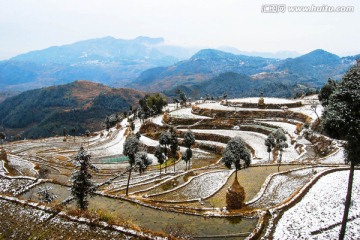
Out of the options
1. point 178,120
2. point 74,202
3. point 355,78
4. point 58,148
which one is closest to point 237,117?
point 178,120

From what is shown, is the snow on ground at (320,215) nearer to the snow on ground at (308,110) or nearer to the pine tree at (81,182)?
the pine tree at (81,182)

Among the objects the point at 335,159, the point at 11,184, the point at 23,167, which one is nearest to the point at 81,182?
the point at 11,184

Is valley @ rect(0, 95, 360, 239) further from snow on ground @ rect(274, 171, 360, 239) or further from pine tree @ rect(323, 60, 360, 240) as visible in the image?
pine tree @ rect(323, 60, 360, 240)

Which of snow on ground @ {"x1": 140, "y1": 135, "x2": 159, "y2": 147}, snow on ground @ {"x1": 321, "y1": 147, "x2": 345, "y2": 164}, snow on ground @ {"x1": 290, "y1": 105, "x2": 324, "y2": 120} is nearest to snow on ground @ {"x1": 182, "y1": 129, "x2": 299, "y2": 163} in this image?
snow on ground @ {"x1": 321, "y1": 147, "x2": 345, "y2": 164}

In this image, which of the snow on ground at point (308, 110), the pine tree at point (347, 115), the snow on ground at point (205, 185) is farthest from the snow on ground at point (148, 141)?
the pine tree at point (347, 115)

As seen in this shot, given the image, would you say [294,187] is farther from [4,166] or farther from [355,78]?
[4,166]
